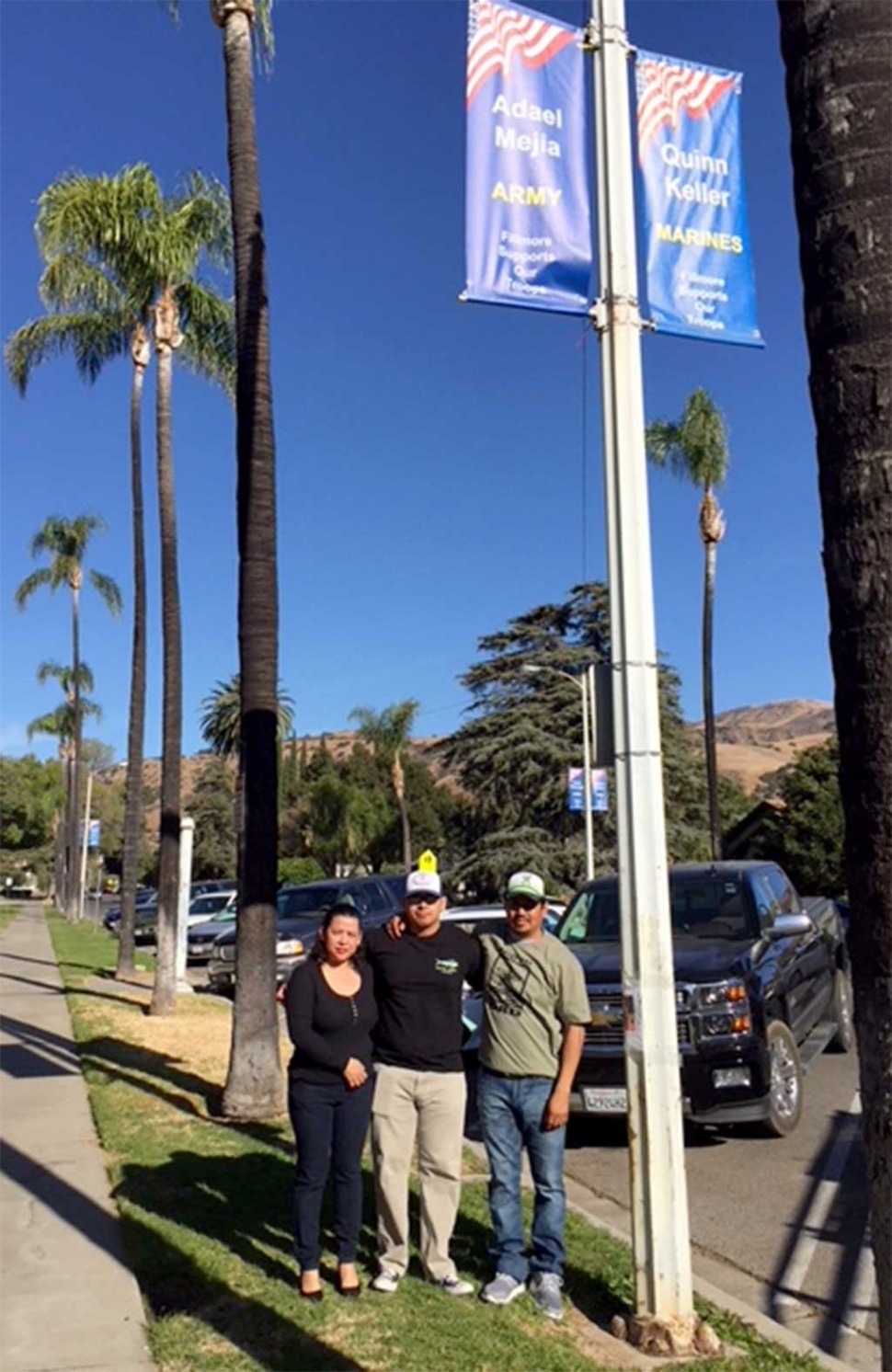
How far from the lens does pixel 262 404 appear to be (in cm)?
956

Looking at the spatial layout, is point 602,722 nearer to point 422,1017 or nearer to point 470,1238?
point 422,1017

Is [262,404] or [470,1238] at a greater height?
[262,404]

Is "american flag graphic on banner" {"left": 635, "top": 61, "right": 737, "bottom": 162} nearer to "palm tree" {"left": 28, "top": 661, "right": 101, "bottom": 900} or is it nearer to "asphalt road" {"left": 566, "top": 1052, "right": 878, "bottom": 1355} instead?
"asphalt road" {"left": 566, "top": 1052, "right": 878, "bottom": 1355}

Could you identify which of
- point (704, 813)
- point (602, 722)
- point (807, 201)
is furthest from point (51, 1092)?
point (704, 813)

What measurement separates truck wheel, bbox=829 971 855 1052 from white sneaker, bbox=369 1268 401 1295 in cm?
718

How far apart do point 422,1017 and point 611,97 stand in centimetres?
418

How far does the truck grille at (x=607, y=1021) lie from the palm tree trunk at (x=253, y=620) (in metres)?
2.39

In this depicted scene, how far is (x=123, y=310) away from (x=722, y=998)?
14113 mm

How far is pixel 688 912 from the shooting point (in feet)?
31.2

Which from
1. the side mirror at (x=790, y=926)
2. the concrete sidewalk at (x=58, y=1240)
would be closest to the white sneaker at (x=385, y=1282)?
the concrete sidewalk at (x=58, y=1240)

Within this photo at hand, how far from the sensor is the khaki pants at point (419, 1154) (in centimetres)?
509

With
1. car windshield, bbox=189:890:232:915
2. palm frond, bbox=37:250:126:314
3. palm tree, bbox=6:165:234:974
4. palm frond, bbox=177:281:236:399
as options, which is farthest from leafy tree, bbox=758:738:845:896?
palm frond, bbox=37:250:126:314

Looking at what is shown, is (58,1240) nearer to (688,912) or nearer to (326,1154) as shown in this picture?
(326,1154)

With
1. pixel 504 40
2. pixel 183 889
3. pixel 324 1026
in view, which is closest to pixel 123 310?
pixel 183 889
